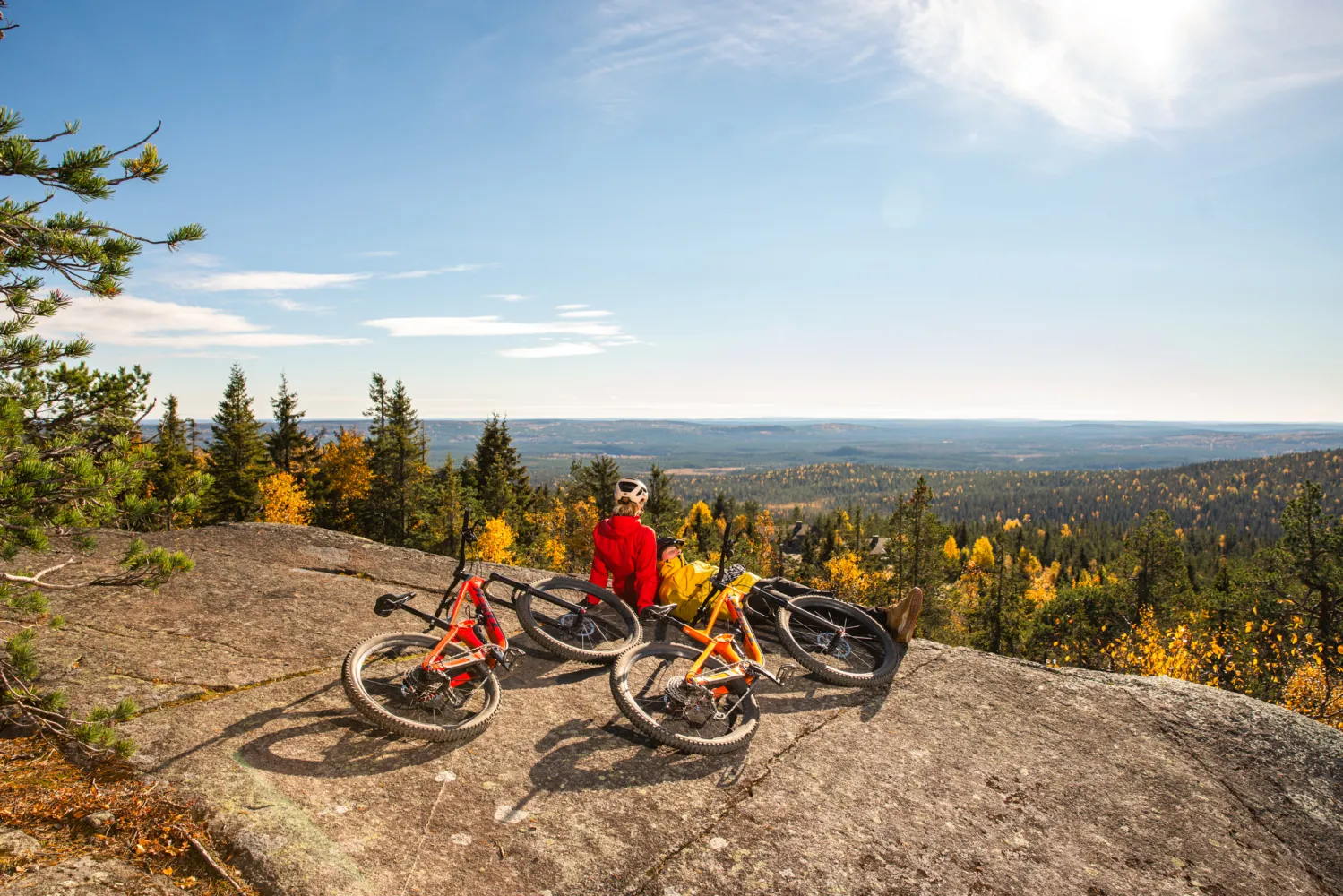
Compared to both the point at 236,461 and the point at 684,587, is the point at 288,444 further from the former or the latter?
the point at 684,587

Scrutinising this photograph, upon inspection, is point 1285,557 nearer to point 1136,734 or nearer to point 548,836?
point 1136,734

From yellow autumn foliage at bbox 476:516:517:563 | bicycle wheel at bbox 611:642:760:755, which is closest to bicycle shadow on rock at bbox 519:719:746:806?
bicycle wheel at bbox 611:642:760:755

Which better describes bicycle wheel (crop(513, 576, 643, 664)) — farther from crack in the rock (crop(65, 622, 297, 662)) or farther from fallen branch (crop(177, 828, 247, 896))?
fallen branch (crop(177, 828, 247, 896))

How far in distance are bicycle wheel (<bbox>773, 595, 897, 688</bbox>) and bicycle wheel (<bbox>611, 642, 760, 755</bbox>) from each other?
5.33 feet

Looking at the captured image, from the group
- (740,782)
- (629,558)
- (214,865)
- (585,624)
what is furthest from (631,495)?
(214,865)

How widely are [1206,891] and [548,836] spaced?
16.1ft

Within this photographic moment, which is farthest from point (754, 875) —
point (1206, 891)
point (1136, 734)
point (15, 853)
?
point (1136, 734)

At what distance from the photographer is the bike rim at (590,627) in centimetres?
809

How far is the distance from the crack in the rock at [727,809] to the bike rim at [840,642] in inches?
33.7

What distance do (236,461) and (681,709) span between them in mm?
41503

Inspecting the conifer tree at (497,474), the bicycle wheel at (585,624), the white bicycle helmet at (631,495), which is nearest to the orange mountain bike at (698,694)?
the bicycle wheel at (585,624)

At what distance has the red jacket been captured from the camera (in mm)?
8305

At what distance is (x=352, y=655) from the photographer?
5715 mm

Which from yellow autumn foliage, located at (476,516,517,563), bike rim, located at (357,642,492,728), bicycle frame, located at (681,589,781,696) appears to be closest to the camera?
bike rim, located at (357,642,492,728)
